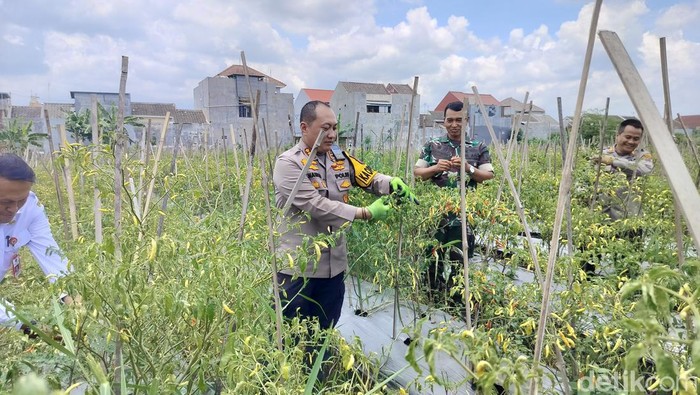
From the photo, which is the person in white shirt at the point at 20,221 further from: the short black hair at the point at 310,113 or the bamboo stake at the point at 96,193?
the short black hair at the point at 310,113

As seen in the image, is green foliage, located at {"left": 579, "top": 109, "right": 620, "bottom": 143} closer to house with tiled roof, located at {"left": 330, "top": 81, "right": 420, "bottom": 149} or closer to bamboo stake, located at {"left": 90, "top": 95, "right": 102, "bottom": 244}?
bamboo stake, located at {"left": 90, "top": 95, "right": 102, "bottom": 244}

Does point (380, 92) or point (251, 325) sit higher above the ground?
point (380, 92)

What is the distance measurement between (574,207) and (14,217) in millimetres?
2621

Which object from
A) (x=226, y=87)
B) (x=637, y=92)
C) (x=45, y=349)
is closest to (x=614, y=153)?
(x=637, y=92)

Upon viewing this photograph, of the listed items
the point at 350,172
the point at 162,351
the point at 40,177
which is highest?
the point at 350,172

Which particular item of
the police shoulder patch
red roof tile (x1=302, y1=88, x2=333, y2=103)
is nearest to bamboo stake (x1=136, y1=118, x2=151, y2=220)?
the police shoulder patch

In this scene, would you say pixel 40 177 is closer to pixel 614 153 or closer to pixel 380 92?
pixel 614 153

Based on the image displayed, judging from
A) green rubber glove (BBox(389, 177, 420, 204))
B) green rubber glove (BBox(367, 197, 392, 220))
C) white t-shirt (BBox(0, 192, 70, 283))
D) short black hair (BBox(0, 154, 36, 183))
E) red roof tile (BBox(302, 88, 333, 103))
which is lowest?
white t-shirt (BBox(0, 192, 70, 283))

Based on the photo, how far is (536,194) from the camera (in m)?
3.02

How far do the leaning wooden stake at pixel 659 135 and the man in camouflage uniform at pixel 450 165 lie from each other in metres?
1.80

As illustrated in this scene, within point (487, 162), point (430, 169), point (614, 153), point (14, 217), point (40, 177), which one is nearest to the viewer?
point (14, 217)

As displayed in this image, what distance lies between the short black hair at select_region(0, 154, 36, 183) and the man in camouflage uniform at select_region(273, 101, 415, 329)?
0.91 metres

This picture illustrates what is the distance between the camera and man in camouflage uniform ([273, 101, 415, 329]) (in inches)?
72.1

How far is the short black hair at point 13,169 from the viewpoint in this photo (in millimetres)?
1488
